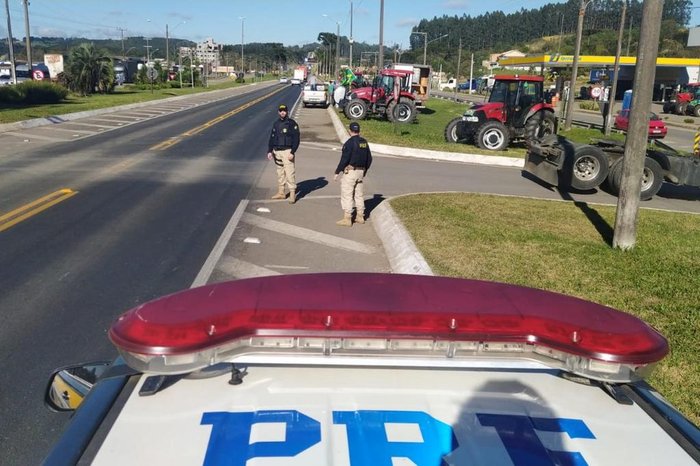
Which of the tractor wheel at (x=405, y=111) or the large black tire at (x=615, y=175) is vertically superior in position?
the tractor wheel at (x=405, y=111)

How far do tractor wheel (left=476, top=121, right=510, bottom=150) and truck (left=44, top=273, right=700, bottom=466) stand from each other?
1900cm

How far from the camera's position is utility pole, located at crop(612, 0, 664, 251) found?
26.0ft

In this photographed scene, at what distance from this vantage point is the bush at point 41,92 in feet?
Result: 114

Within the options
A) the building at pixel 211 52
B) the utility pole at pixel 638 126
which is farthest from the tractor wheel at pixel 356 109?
the building at pixel 211 52

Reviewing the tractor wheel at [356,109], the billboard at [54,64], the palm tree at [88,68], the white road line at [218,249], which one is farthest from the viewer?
the billboard at [54,64]

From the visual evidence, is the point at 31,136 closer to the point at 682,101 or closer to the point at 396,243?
the point at 396,243

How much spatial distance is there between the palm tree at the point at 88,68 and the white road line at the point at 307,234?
135 ft

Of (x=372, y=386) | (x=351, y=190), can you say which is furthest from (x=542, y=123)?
(x=372, y=386)

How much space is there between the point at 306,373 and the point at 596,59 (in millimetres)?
66196

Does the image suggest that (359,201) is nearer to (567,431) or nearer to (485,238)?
(485,238)

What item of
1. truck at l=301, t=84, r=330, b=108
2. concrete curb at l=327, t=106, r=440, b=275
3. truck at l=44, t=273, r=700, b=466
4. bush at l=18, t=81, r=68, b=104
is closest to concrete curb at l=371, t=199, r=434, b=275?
concrete curb at l=327, t=106, r=440, b=275

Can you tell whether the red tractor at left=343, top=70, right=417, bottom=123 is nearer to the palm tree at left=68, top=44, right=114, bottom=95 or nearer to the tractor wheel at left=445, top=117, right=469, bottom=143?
the tractor wheel at left=445, top=117, right=469, bottom=143

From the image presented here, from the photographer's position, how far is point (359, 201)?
35.4 feet

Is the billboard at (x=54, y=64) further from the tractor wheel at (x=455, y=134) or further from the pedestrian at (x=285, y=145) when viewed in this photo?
the pedestrian at (x=285, y=145)
